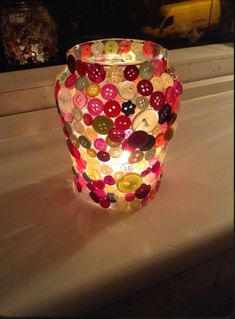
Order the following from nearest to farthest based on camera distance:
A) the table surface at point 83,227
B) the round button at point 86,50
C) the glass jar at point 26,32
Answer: the table surface at point 83,227 → the round button at point 86,50 → the glass jar at point 26,32

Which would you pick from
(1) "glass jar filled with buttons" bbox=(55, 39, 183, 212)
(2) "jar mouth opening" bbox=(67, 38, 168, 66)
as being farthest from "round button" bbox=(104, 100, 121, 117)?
(2) "jar mouth opening" bbox=(67, 38, 168, 66)

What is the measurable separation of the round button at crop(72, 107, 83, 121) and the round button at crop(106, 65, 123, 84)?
0.17 feet

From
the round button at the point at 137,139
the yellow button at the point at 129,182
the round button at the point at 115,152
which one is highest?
the round button at the point at 137,139

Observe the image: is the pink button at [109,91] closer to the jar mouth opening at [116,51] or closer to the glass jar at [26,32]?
the jar mouth opening at [116,51]

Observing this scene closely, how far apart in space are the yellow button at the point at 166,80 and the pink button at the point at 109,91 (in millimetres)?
64

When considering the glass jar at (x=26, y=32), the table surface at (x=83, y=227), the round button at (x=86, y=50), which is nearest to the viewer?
the table surface at (x=83, y=227)

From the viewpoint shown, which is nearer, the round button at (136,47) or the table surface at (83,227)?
the table surface at (83,227)

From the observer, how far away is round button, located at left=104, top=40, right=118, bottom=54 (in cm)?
50

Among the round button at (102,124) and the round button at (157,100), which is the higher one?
the round button at (157,100)

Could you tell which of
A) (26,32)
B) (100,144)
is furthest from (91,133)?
(26,32)

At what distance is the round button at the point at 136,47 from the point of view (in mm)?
495

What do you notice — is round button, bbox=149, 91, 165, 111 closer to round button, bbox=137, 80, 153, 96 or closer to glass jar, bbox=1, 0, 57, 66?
round button, bbox=137, 80, 153, 96

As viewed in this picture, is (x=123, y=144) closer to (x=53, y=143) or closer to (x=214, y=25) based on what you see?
(x=53, y=143)

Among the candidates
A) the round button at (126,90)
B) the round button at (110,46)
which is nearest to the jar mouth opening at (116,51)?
the round button at (110,46)
